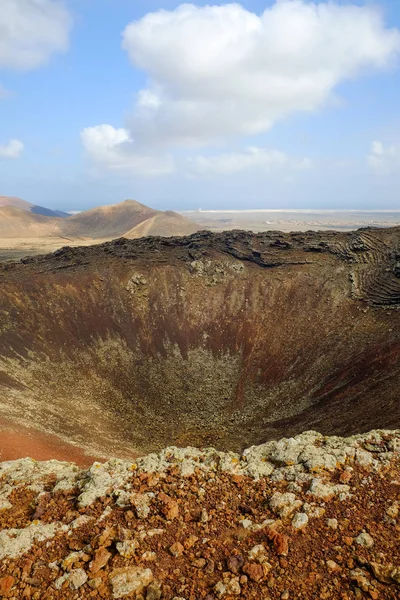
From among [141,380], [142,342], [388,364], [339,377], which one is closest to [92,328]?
[142,342]

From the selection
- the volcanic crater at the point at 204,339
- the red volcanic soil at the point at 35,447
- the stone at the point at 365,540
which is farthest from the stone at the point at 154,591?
the volcanic crater at the point at 204,339

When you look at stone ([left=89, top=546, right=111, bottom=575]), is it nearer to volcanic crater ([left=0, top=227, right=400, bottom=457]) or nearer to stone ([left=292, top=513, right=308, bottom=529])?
stone ([left=292, top=513, right=308, bottom=529])

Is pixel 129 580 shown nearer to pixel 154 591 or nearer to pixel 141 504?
pixel 154 591

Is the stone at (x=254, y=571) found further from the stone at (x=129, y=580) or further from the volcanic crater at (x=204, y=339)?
the volcanic crater at (x=204, y=339)

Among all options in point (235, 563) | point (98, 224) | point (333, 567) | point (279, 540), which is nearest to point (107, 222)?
point (98, 224)

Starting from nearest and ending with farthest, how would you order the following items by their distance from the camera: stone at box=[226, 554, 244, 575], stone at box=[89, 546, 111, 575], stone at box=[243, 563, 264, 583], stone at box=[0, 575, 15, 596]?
stone at box=[243, 563, 264, 583] → stone at box=[0, 575, 15, 596] → stone at box=[226, 554, 244, 575] → stone at box=[89, 546, 111, 575]

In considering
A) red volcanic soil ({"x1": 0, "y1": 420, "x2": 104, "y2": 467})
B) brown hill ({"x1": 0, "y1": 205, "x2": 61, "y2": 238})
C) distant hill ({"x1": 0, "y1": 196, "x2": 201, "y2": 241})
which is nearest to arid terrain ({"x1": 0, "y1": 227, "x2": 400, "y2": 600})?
red volcanic soil ({"x1": 0, "y1": 420, "x2": 104, "y2": 467})
